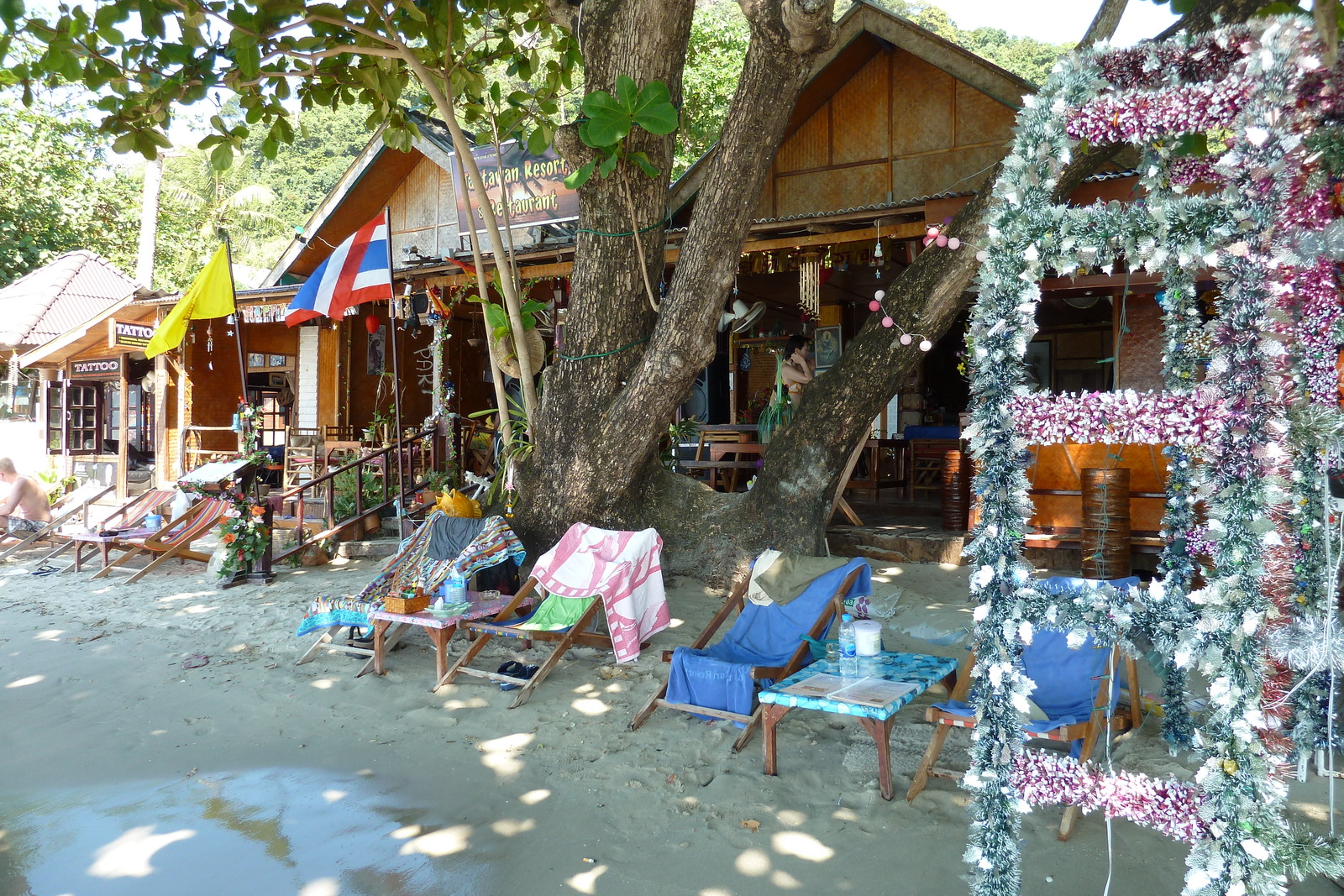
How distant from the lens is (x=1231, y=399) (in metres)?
2.22

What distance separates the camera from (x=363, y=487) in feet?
30.5

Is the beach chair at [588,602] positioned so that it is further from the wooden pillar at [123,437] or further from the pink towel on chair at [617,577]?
the wooden pillar at [123,437]

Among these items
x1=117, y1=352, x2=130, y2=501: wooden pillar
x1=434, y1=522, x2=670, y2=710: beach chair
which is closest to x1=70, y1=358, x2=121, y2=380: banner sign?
x1=117, y1=352, x2=130, y2=501: wooden pillar

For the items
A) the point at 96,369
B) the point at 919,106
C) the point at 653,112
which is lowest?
the point at 96,369

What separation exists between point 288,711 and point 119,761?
2.67 ft

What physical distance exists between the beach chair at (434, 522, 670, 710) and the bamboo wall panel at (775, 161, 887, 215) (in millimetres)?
4968

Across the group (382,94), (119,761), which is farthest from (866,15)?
(119,761)

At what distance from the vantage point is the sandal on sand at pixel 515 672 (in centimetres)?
480

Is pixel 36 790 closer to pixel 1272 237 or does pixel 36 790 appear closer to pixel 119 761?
pixel 119 761

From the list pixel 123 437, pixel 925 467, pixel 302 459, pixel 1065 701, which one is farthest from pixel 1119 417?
pixel 123 437

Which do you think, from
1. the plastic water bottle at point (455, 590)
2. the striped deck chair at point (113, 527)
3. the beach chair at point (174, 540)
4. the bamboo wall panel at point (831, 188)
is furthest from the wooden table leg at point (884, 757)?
the striped deck chair at point (113, 527)

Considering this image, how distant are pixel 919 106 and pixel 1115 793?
24.9ft

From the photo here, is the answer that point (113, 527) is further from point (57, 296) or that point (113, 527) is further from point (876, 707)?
point (876, 707)

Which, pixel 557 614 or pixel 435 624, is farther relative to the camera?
pixel 557 614
